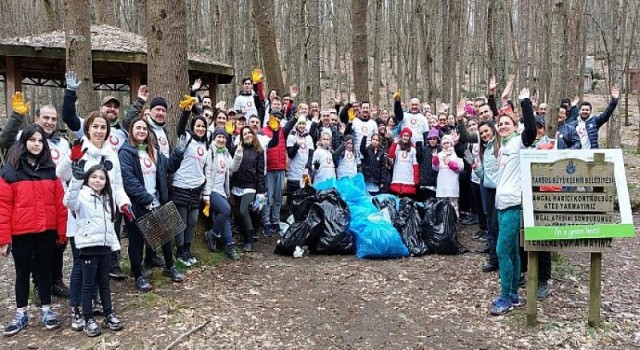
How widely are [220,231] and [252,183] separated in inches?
30.8

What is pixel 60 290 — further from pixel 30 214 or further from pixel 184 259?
pixel 184 259

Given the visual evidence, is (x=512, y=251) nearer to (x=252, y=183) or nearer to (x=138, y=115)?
(x=252, y=183)

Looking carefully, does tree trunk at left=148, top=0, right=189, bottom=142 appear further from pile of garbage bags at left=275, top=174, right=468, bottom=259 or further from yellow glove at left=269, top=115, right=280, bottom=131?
pile of garbage bags at left=275, top=174, right=468, bottom=259

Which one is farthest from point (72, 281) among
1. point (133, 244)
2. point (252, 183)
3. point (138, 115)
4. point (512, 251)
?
point (512, 251)

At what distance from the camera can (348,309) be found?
4605 millimetres

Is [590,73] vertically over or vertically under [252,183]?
over

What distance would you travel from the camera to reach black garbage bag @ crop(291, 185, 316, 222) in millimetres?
6617

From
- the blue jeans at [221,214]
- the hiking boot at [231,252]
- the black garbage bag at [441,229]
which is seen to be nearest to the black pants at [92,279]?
the blue jeans at [221,214]

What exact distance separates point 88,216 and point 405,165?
193 inches

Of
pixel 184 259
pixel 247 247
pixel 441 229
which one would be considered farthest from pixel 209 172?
pixel 441 229

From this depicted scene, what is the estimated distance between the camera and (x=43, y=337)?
154 inches

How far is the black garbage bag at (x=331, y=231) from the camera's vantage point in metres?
6.23

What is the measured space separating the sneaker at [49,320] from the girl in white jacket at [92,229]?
0.95 ft

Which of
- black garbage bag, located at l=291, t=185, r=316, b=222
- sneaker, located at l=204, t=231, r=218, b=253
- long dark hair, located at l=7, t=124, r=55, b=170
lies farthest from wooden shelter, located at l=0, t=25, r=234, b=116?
long dark hair, located at l=7, t=124, r=55, b=170
